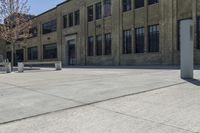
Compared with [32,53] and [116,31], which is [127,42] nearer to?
[116,31]

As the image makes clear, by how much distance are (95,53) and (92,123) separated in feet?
104

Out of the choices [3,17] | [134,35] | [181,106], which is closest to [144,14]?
[134,35]

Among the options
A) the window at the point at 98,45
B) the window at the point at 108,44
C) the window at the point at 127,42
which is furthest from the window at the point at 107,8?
the window at the point at 127,42

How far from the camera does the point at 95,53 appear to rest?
37000 mm

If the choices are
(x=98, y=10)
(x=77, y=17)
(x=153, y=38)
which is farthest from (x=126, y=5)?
(x=77, y=17)

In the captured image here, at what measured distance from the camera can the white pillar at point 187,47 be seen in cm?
1173

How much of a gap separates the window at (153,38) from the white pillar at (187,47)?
51.9 feet

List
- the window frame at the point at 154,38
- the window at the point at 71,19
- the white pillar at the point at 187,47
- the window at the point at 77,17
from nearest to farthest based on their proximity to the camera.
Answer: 1. the white pillar at the point at 187,47
2. the window frame at the point at 154,38
3. the window at the point at 77,17
4. the window at the point at 71,19

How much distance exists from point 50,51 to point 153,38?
2711 centimetres

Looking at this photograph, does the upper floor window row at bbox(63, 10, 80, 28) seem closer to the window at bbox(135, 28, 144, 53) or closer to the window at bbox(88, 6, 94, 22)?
the window at bbox(88, 6, 94, 22)

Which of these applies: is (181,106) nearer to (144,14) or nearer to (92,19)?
(144,14)

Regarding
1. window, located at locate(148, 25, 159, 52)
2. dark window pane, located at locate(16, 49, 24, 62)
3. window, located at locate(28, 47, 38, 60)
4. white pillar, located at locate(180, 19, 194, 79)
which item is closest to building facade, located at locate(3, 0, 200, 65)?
window, located at locate(148, 25, 159, 52)

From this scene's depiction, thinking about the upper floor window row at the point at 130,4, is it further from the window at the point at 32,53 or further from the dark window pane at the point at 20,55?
the dark window pane at the point at 20,55

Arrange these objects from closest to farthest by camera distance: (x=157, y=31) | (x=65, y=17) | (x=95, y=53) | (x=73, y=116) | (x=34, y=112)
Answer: (x=73, y=116) < (x=34, y=112) < (x=157, y=31) < (x=95, y=53) < (x=65, y=17)
